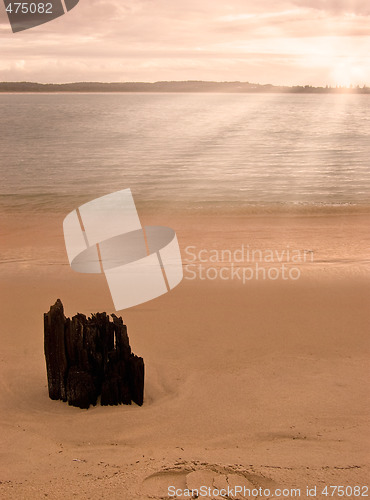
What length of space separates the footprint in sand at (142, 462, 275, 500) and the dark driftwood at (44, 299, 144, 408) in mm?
1383

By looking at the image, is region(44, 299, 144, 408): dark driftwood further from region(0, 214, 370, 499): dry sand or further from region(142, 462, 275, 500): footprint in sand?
region(142, 462, 275, 500): footprint in sand

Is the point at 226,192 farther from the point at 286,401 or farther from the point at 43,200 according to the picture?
the point at 286,401

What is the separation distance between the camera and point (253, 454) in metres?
5.12

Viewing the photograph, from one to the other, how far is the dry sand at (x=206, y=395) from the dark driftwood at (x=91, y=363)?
0.16m

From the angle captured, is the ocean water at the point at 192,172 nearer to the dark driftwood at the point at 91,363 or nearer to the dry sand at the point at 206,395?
the dry sand at the point at 206,395

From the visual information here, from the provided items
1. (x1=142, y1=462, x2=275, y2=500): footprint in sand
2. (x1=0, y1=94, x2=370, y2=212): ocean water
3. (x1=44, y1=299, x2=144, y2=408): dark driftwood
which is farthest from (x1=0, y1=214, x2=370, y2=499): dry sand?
(x1=0, y1=94, x2=370, y2=212): ocean water

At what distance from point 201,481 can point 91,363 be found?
193 centimetres

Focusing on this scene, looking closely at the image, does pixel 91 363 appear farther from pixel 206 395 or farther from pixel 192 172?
pixel 192 172

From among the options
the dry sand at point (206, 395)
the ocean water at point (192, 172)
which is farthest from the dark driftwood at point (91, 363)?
the ocean water at point (192, 172)

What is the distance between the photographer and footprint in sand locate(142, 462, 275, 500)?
4.56 metres

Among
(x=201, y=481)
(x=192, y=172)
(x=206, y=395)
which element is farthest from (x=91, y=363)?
(x=192, y=172)

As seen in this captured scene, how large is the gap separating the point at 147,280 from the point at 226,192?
15.0 meters

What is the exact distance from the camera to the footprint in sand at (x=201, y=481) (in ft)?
15.0

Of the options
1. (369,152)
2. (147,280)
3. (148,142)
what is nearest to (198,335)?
(147,280)
